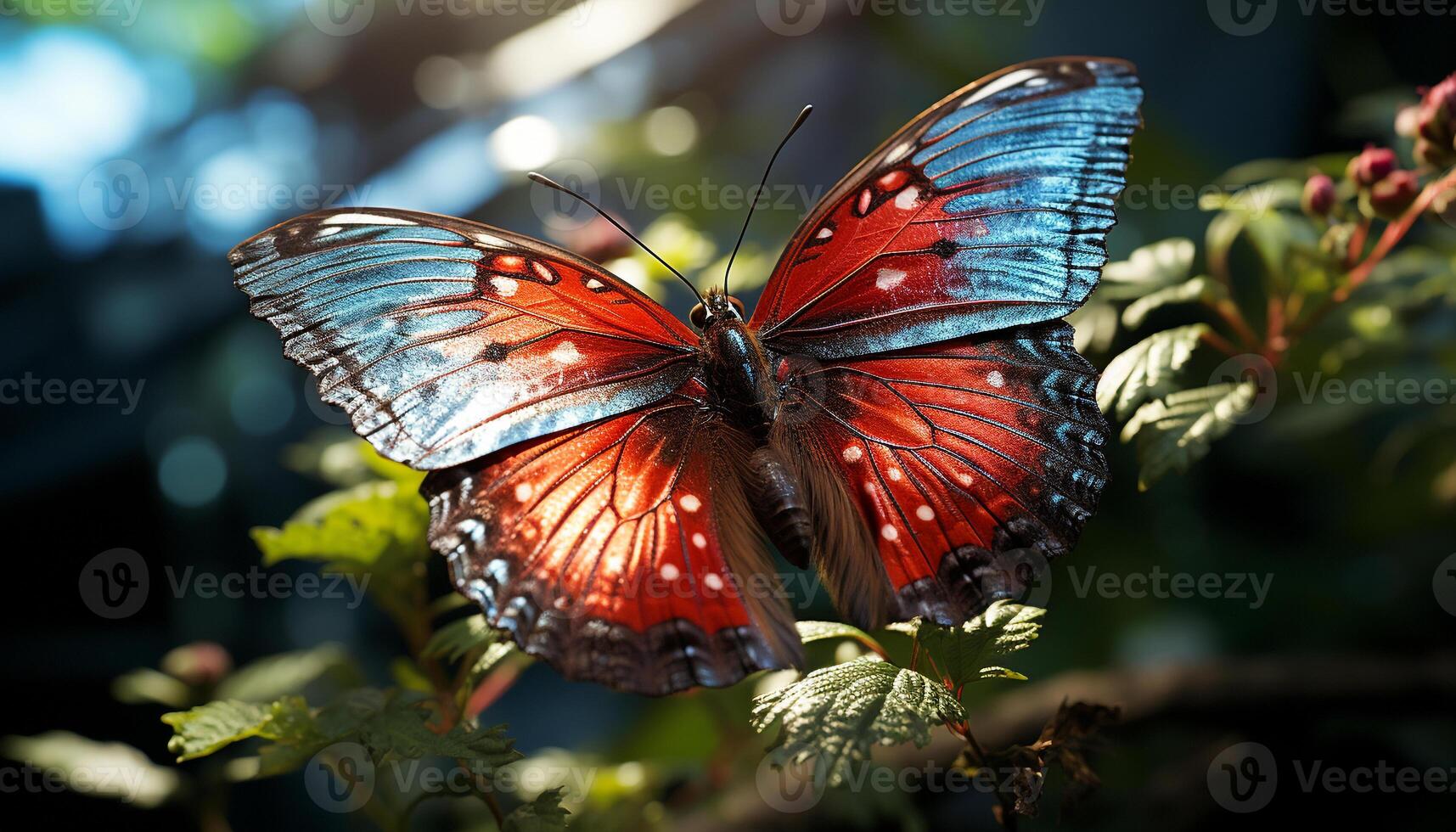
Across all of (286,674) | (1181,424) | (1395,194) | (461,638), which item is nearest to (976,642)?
(1181,424)

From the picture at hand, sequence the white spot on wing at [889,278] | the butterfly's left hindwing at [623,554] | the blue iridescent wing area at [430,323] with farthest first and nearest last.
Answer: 1. the white spot on wing at [889,278]
2. the blue iridescent wing area at [430,323]
3. the butterfly's left hindwing at [623,554]

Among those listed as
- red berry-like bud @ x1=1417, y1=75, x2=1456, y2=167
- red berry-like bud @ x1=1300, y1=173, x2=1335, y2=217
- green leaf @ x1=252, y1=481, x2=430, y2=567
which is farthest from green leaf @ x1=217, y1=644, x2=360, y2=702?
red berry-like bud @ x1=1417, y1=75, x2=1456, y2=167

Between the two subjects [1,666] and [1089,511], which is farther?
[1,666]

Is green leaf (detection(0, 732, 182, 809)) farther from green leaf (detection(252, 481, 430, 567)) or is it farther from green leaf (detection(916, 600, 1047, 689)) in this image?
green leaf (detection(916, 600, 1047, 689))

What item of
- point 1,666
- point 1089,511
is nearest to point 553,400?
point 1089,511

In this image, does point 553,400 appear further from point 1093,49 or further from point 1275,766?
point 1093,49

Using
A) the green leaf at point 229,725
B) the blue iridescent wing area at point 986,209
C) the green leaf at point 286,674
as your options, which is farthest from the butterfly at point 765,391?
the green leaf at point 286,674

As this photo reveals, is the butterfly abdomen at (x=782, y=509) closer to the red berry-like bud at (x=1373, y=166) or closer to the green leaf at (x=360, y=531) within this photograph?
the green leaf at (x=360, y=531)
